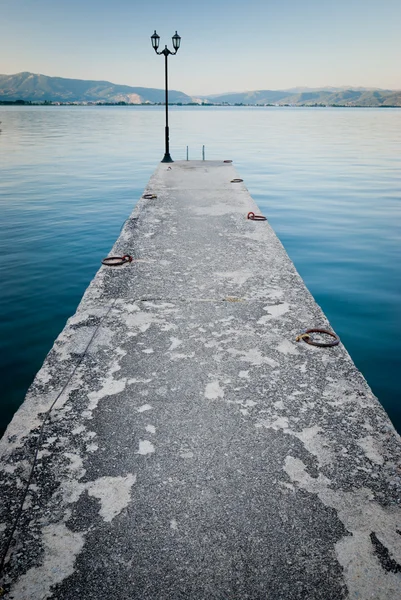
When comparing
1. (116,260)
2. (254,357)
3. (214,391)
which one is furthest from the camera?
(116,260)

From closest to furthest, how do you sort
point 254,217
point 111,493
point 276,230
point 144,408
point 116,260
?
point 111,493, point 144,408, point 116,260, point 254,217, point 276,230

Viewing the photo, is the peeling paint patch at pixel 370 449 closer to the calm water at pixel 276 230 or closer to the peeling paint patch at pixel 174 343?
the peeling paint patch at pixel 174 343

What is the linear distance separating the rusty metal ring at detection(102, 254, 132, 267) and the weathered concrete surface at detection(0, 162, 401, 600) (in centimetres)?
138

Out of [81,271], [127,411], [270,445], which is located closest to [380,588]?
[270,445]

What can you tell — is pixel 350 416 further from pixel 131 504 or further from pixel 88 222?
pixel 88 222

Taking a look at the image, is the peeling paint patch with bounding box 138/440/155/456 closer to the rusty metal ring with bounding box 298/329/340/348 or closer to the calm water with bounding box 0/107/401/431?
the rusty metal ring with bounding box 298/329/340/348

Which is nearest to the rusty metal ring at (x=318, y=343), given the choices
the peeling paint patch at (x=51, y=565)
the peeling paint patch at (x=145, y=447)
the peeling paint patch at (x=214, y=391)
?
the peeling paint patch at (x=214, y=391)

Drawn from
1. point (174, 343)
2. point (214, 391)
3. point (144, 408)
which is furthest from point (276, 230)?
point (144, 408)

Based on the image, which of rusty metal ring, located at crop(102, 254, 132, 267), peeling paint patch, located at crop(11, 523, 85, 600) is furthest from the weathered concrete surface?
rusty metal ring, located at crop(102, 254, 132, 267)

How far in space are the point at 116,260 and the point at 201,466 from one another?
164 inches

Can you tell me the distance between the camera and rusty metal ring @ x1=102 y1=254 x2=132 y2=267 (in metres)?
5.83

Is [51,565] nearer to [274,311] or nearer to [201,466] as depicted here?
[201,466]

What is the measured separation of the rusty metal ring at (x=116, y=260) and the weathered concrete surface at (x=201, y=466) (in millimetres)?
1380

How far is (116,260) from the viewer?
6.10m
